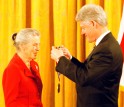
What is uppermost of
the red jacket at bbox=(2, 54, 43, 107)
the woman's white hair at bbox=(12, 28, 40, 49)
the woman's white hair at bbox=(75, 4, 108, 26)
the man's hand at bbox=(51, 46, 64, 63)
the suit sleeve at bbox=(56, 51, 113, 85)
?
the woman's white hair at bbox=(75, 4, 108, 26)

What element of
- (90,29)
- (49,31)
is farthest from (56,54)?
(49,31)

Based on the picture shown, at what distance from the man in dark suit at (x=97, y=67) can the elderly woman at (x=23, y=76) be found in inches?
12.3

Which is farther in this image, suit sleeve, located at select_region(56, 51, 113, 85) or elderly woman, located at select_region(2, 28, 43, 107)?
elderly woman, located at select_region(2, 28, 43, 107)

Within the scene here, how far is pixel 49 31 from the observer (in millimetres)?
2986

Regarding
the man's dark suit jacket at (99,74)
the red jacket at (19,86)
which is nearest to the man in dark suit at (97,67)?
the man's dark suit jacket at (99,74)

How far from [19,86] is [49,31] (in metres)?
1.08

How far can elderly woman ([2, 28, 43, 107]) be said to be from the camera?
201 centimetres

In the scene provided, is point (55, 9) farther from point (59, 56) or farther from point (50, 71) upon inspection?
point (59, 56)

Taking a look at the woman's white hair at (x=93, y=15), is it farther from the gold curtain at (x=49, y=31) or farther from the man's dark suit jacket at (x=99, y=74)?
the gold curtain at (x=49, y=31)

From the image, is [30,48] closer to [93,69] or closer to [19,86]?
[19,86]

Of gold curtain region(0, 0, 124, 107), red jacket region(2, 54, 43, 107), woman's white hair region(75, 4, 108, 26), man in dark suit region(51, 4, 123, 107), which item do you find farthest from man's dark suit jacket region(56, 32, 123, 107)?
gold curtain region(0, 0, 124, 107)

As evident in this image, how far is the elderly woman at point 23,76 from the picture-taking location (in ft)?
6.58

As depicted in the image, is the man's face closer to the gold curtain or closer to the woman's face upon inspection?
the woman's face

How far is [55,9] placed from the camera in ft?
9.60
